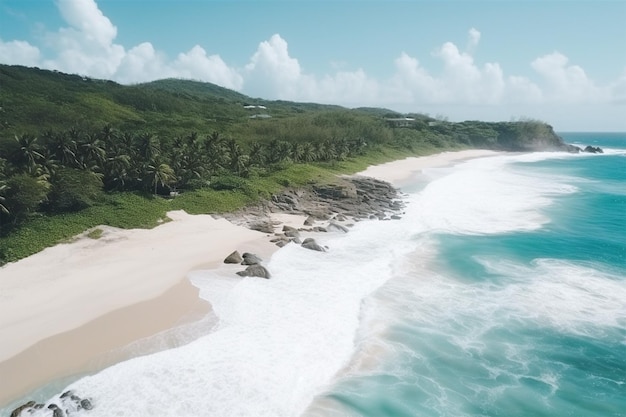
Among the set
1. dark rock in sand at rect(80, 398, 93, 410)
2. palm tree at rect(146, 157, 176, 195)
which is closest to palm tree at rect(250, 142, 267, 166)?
palm tree at rect(146, 157, 176, 195)

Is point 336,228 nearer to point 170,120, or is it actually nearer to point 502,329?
point 502,329

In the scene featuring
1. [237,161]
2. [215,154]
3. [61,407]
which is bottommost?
[61,407]

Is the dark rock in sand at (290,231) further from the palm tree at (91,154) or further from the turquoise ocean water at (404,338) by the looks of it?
the palm tree at (91,154)

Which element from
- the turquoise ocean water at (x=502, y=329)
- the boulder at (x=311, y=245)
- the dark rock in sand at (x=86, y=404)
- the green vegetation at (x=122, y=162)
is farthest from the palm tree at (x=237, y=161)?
the dark rock in sand at (x=86, y=404)

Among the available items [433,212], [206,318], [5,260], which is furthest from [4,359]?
[433,212]

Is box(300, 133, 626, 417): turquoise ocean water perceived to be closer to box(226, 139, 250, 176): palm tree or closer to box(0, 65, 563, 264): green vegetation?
box(0, 65, 563, 264): green vegetation

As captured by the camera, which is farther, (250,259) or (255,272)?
(250,259)

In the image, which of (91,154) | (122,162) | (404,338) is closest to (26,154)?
(91,154)
